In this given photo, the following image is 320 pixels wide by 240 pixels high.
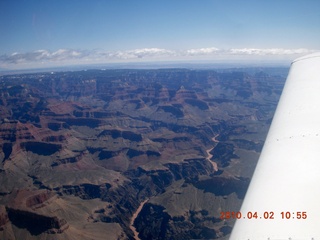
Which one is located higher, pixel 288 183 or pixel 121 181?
pixel 288 183

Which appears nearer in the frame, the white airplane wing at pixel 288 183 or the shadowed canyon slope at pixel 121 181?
the white airplane wing at pixel 288 183

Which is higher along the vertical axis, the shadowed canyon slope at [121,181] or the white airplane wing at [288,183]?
the white airplane wing at [288,183]

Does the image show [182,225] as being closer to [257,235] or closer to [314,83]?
[314,83]

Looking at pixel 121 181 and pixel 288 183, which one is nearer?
pixel 288 183

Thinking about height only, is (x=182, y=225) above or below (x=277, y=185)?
below

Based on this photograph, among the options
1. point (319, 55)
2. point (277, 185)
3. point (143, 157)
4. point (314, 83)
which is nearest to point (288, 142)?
point (277, 185)

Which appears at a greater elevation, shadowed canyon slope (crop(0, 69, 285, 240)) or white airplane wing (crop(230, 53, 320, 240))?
white airplane wing (crop(230, 53, 320, 240))

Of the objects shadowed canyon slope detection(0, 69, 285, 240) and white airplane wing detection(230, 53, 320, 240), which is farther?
shadowed canyon slope detection(0, 69, 285, 240)

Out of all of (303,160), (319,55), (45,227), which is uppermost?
(319,55)
